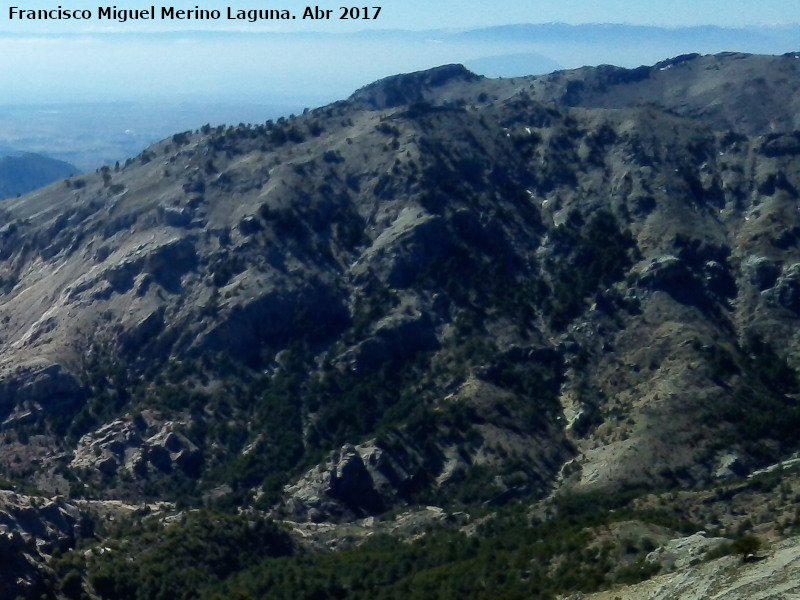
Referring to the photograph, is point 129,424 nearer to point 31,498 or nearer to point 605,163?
point 31,498

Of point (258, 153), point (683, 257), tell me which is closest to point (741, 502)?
point (683, 257)

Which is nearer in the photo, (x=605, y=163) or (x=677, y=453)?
(x=677, y=453)

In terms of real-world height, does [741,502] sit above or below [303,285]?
below

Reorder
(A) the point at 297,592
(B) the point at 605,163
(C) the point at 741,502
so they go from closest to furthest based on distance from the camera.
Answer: (A) the point at 297,592 → (C) the point at 741,502 → (B) the point at 605,163

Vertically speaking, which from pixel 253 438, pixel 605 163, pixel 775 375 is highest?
pixel 605 163

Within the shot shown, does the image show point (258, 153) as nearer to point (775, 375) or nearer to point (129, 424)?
point (129, 424)

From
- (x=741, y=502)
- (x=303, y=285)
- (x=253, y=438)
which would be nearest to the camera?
(x=741, y=502)
